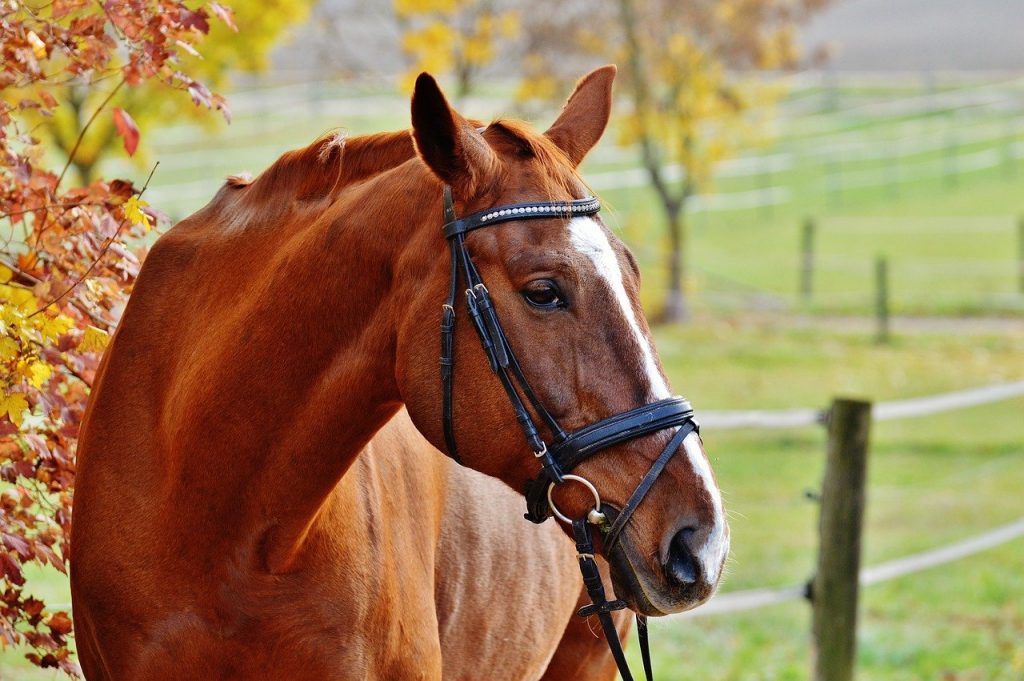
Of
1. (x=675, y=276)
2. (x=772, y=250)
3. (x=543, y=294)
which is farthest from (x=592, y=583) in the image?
(x=772, y=250)

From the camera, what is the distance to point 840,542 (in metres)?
4.95

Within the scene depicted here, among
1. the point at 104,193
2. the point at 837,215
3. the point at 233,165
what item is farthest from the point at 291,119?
the point at 104,193

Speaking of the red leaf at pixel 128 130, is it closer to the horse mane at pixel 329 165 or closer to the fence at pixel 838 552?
the horse mane at pixel 329 165

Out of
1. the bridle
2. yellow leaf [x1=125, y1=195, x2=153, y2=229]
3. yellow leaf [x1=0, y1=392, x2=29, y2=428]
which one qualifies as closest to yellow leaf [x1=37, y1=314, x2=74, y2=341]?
yellow leaf [x1=0, y1=392, x2=29, y2=428]

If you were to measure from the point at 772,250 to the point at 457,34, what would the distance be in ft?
35.2

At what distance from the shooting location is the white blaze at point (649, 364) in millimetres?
1971

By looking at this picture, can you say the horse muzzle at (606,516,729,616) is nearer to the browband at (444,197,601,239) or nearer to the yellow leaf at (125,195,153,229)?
the browband at (444,197,601,239)

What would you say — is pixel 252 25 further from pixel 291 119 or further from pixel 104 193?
pixel 291 119

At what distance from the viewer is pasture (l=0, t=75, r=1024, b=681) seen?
6.48 metres

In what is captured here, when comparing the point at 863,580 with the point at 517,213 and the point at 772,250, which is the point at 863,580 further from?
the point at 772,250

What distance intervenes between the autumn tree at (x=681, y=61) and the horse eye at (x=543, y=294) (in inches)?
541

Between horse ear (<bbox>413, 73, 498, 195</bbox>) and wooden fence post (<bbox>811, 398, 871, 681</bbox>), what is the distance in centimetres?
317

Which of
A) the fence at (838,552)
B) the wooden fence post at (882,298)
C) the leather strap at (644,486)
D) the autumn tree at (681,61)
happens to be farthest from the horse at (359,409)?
the autumn tree at (681,61)

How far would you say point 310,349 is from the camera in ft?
7.62
